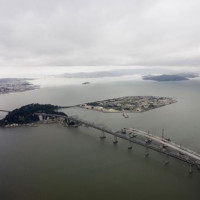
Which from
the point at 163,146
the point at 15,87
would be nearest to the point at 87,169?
the point at 163,146

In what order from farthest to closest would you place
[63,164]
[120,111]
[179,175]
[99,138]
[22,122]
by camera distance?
1. [120,111]
2. [22,122]
3. [99,138]
4. [63,164]
5. [179,175]

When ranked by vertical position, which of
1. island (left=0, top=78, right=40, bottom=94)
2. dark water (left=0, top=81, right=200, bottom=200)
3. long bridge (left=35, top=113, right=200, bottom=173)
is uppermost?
island (left=0, top=78, right=40, bottom=94)

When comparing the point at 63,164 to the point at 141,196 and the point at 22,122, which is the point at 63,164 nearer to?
the point at 141,196

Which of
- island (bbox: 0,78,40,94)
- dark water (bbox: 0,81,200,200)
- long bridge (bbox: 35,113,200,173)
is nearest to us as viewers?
dark water (bbox: 0,81,200,200)

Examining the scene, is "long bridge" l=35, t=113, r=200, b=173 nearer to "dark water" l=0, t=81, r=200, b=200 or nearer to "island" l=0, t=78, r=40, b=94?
"dark water" l=0, t=81, r=200, b=200

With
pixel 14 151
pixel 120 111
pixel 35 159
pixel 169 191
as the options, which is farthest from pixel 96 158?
pixel 120 111

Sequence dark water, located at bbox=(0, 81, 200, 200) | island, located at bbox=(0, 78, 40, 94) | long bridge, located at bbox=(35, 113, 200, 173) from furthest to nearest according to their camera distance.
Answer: island, located at bbox=(0, 78, 40, 94), long bridge, located at bbox=(35, 113, 200, 173), dark water, located at bbox=(0, 81, 200, 200)

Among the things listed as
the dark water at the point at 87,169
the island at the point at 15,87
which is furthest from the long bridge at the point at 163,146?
the island at the point at 15,87

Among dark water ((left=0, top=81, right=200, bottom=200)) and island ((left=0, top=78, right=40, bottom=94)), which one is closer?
dark water ((left=0, top=81, right=200, bottom=200))

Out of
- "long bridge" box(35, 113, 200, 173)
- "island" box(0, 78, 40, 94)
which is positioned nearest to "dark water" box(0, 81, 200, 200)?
"long bridge" box(35, 113, 200, 173)

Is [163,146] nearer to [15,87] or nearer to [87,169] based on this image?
[87,169]

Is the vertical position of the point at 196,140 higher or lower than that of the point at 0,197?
higher
